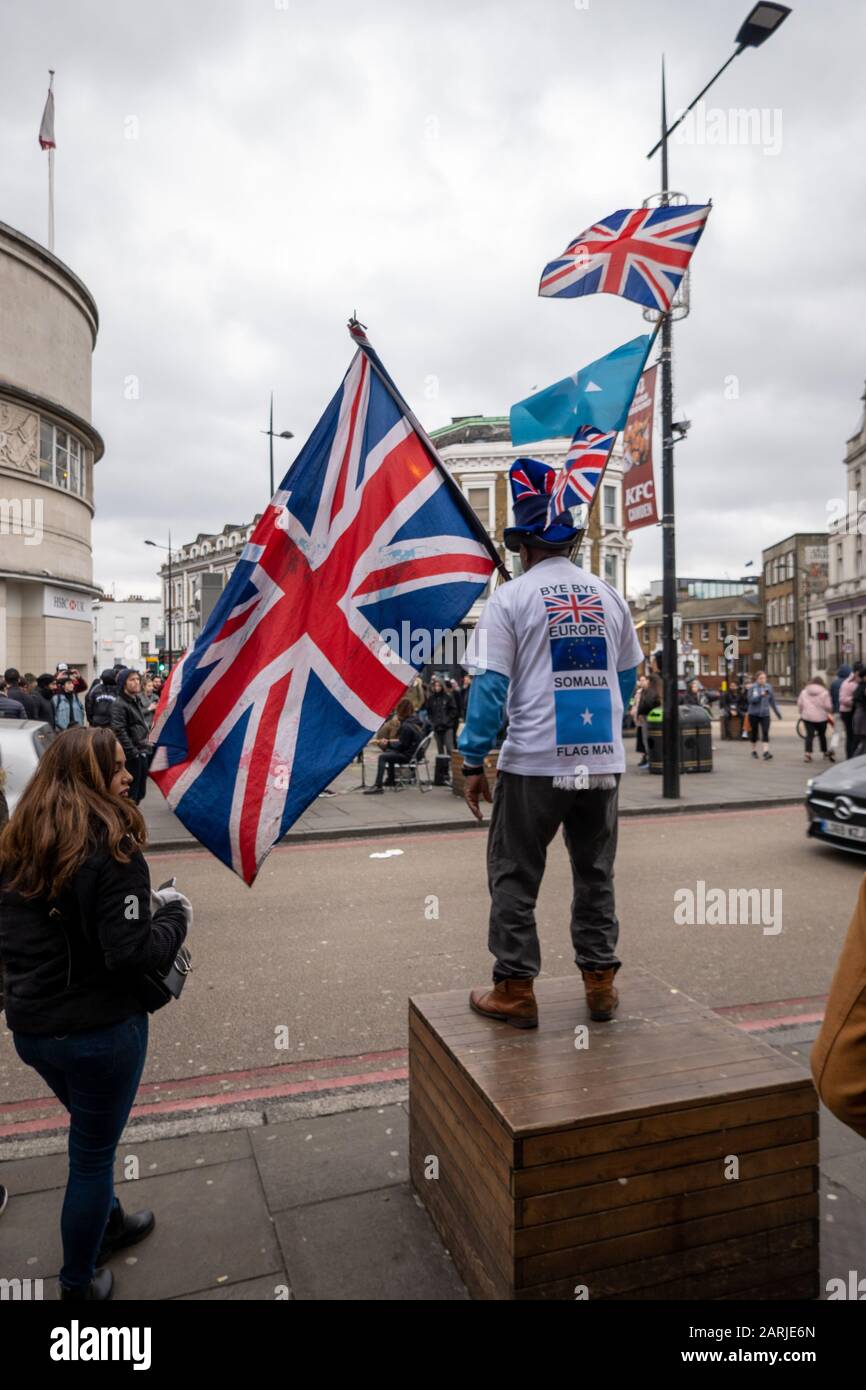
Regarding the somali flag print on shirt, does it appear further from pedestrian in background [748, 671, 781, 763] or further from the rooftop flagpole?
the rooftop flagpole

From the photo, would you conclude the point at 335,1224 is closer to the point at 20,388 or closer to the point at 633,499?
the point at 633,499

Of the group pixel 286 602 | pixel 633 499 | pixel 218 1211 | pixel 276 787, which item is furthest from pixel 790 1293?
pixel 633 499

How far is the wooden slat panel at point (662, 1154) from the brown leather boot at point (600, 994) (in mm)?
678

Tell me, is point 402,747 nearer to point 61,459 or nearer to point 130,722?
point 130,722

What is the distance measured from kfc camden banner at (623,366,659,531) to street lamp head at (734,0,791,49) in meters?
3.56

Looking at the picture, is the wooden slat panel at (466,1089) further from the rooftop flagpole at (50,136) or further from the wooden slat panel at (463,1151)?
the rooftop flagpole at (50,136)

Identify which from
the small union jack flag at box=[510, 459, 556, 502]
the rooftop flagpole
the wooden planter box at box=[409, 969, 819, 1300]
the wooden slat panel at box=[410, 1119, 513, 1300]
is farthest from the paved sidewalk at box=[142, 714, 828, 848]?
the rooftop flagpole

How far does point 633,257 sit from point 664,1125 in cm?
494

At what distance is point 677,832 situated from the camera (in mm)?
10758

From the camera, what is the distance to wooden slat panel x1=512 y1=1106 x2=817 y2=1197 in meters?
2.26

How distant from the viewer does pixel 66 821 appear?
2.46m

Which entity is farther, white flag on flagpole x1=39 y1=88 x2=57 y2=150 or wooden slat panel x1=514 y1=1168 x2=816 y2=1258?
white flag on flagpole x1=39 y1=88 x2=57 y2=150

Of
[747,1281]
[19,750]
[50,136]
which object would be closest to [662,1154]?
[747,1281]

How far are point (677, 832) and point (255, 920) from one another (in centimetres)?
582
